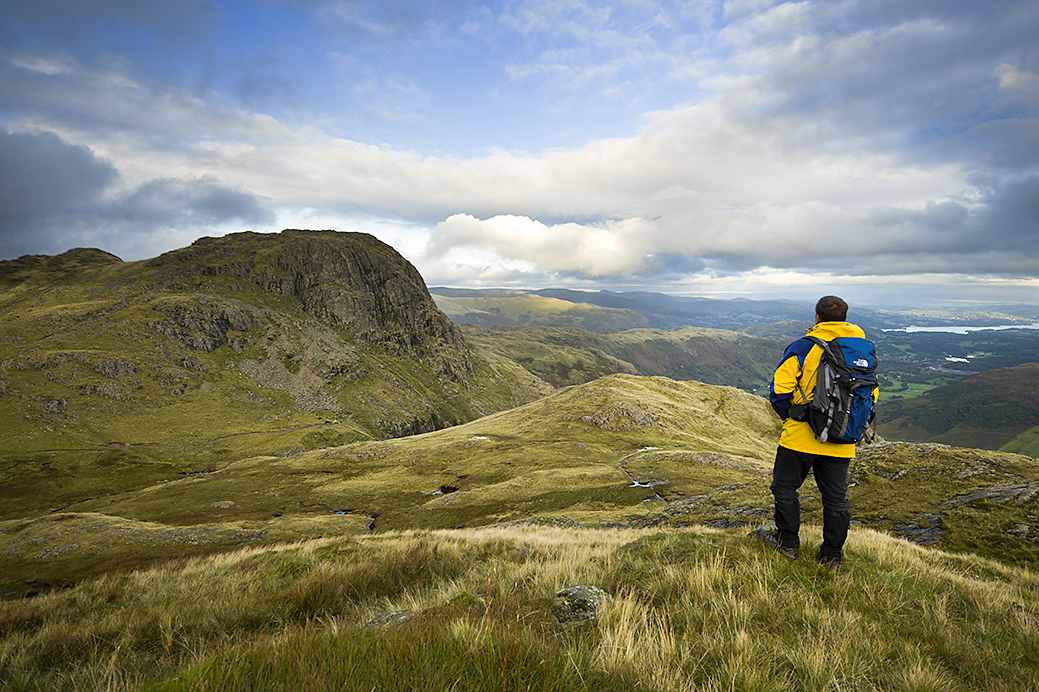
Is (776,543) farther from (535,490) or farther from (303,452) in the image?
(303,452)

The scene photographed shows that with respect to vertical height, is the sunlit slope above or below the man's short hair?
below

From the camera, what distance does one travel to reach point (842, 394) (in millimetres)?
7023

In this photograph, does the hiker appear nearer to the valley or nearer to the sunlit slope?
the valley

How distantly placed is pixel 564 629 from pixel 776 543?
17.7ft

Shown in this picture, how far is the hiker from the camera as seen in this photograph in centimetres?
715

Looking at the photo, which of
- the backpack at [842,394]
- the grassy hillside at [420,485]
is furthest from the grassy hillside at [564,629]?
the grassy hillside at [420,485]

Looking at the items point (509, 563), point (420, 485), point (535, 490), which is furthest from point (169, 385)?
point (509, 563)

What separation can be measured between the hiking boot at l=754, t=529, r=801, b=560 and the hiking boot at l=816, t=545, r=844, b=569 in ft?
1.09

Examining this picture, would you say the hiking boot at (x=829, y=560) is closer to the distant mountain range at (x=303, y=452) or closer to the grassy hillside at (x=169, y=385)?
the distant mountain range at (x=303, y=452)

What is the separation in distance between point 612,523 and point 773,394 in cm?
2695

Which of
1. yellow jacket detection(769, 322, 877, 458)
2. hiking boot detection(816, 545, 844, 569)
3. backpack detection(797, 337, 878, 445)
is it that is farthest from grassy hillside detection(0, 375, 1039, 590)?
yellow jacket detection(769, 322, 877, 458)

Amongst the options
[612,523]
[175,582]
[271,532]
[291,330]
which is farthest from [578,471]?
[291,330]

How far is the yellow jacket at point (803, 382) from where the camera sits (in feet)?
24.0

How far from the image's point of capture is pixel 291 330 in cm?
18375
